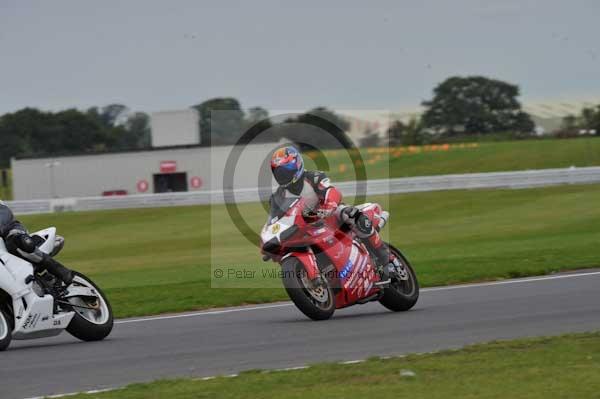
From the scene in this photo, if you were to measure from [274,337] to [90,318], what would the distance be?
2102 mm

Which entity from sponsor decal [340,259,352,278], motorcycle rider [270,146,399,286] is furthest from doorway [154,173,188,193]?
sponsor decal [340,259,352,278]

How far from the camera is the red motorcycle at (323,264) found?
10531mm

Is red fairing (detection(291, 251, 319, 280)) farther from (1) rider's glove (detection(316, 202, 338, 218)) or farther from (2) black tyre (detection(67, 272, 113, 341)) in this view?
(2) black tyre (detection(67, 272, 113, 341))

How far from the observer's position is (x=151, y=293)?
1560cm

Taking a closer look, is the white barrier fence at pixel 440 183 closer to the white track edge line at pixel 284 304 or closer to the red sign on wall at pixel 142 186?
the red sign on wall at pixel 142 186

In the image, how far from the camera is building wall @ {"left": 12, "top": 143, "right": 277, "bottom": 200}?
5906cm

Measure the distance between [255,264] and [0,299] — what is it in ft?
35.3

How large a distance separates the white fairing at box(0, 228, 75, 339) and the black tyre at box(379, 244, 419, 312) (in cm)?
383

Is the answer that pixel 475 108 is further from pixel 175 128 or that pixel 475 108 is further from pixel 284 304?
pixel 284 304

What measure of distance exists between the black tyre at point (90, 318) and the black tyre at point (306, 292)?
6.55ft

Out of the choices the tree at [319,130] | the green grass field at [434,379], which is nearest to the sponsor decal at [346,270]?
A: the green grass field at [434,379]

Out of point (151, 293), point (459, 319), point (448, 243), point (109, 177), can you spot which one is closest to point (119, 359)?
point (459, 319)

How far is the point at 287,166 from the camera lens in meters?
10.7

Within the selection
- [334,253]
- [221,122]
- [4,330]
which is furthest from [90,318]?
[221,122]
